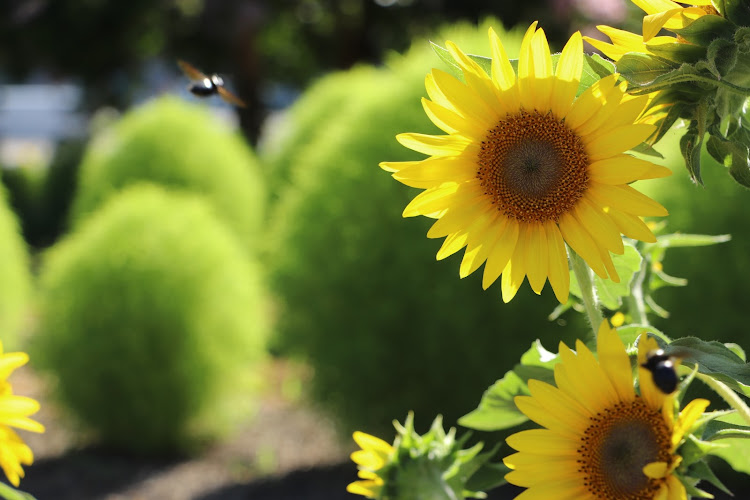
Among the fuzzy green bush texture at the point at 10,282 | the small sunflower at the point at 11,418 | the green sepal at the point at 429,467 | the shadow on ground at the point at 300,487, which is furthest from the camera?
the fuzzy green bush texture at the point at 10,282

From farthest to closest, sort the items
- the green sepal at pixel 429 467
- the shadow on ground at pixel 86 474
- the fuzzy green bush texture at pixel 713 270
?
1. the shadow on ground at pixel 86 474
2. the fuzzy green bush texture at pixel 713 270
3. the green sepal at pixel 429 467

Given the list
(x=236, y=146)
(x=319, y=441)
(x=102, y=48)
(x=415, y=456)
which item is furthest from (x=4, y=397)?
(x=102, y=48)

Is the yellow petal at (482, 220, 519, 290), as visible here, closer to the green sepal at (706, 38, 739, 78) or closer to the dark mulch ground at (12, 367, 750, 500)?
the green sepal at (706, 38, 739, 78)

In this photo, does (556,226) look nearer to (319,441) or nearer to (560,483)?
(560,483)

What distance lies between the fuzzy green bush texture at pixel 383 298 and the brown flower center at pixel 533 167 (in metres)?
1.96

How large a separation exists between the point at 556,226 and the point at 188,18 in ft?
37.9

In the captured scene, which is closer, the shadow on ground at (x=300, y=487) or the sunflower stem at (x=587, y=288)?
the sunflower stem at (x=587, y=288)

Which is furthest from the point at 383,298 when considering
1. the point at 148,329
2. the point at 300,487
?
the point at 148,329

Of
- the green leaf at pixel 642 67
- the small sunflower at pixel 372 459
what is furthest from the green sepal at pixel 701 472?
the small sunflower at pixel 372 459

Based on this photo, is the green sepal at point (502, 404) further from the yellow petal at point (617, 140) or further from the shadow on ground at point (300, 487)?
the shadow on ground at point (300, 487)

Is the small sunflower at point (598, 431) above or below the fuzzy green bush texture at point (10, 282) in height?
below

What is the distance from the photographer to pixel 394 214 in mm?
2939

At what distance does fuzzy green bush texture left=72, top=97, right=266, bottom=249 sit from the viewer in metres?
5.21

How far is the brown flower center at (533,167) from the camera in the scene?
65cm
